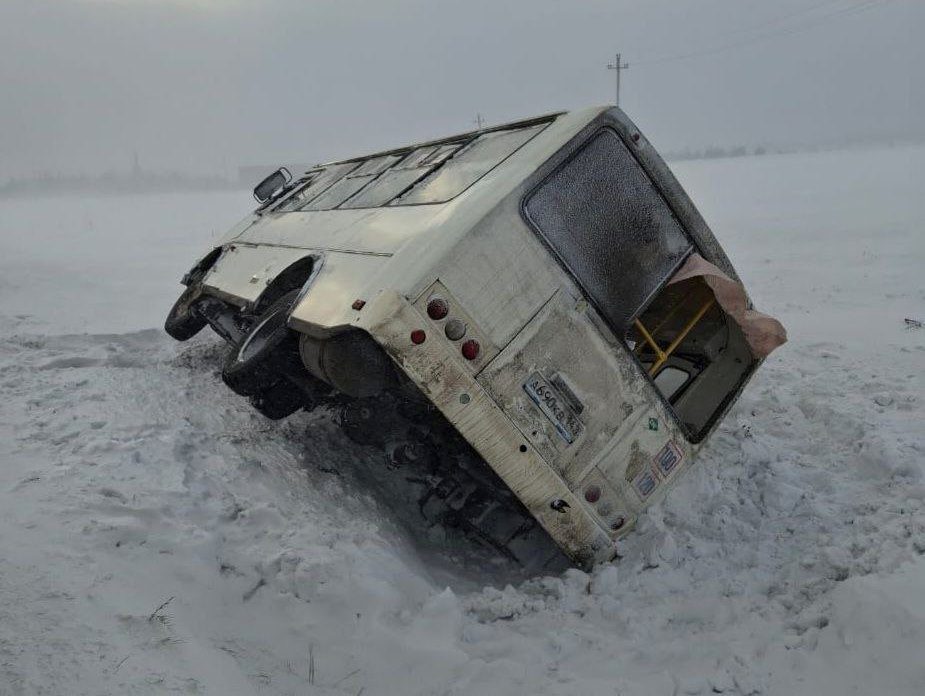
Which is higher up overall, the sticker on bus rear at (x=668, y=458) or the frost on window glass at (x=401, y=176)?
the frost on window glass at (x=401, y=176)

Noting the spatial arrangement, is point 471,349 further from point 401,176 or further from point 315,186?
point 315,186

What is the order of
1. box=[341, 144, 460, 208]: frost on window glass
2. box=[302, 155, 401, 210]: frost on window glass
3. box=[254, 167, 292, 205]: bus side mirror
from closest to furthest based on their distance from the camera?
box=[341, 144, 460, 208]: frost on window glass, box=[302, 155, 401, 210]: frost on window glass, box=[254, 167, 292, 205]: bus side mirror

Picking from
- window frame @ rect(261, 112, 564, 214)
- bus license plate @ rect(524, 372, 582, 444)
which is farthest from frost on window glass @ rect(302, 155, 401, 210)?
bus license plate @ rect(524, 372, 582, 444)

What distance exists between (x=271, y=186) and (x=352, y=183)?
2.78m

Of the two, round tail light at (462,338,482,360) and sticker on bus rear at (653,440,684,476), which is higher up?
round tail light at (462,338,482,360)

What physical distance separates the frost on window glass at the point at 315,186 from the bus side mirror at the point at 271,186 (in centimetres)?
75

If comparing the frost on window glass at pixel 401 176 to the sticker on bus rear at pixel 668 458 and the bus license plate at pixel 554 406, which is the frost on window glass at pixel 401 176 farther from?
the sticker on bus rear at pixel 668 458

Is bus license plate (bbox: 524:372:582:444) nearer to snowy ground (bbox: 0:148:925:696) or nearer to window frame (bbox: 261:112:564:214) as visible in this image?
snowy ground (bbox: 0:148:925:696)

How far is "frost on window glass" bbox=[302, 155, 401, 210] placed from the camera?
580cm

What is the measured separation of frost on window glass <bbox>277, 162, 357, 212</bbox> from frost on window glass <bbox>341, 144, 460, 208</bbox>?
1313mm

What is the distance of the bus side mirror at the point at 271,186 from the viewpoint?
8.21 meters

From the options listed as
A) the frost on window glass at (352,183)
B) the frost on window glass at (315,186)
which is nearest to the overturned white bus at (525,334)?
the frost on window glass at (352,183)

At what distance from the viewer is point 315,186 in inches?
279

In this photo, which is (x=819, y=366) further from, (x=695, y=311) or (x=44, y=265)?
(x=44, y=265)
